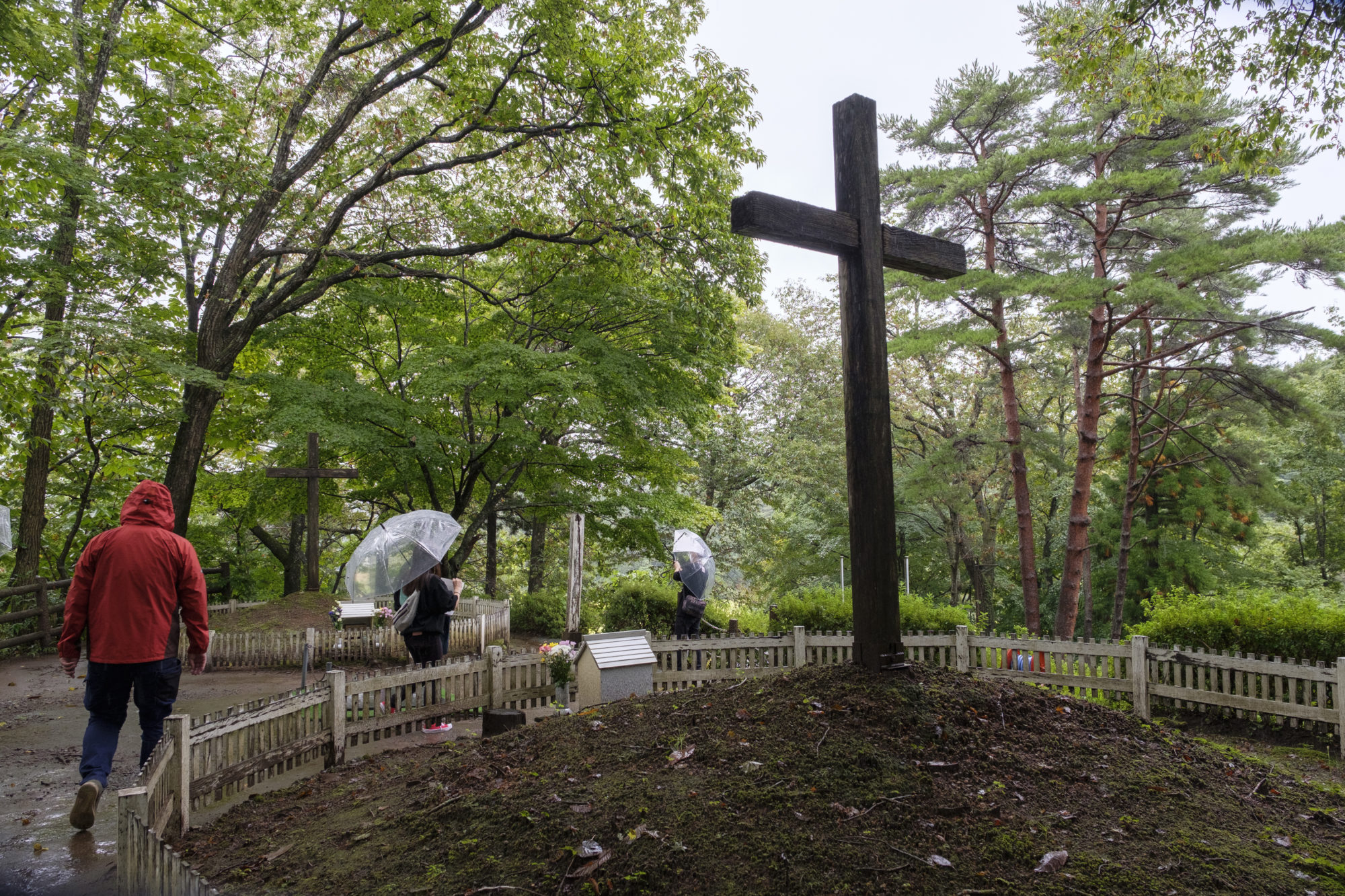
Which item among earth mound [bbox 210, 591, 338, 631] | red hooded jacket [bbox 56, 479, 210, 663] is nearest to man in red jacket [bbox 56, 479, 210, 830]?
red hooded jacket [bbox 56, 479, 210, 663]

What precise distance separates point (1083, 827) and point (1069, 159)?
13.6 metres

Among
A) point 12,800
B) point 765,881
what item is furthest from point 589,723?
point 12,800

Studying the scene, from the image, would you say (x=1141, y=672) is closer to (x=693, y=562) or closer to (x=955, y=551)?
(x=693, y=562)

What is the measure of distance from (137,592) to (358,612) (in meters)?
8.77

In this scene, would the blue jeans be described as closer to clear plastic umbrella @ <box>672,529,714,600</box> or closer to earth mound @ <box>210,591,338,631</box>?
clear plastic umbrella @ <box>672,529,714,600</box>

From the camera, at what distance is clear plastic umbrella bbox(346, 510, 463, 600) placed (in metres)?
7.91

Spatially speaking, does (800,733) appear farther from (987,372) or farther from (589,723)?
(987,372)

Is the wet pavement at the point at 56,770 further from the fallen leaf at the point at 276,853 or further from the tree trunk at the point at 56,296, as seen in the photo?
the tree trunk at the point at 56,296

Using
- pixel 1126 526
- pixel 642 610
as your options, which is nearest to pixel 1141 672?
pixel 1126 526

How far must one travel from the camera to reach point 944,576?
24.4m

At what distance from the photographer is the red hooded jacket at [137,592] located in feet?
16.0

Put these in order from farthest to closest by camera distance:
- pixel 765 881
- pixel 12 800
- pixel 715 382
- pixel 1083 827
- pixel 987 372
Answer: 1. pixel 987 372
2. pixel 715 382
3. pixel 12 800
4. pixel 1083 827
5. pixel 765 881

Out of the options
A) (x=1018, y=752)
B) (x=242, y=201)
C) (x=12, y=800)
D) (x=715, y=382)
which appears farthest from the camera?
(x=715, y=382)

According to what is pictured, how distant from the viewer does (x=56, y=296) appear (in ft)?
37.8
